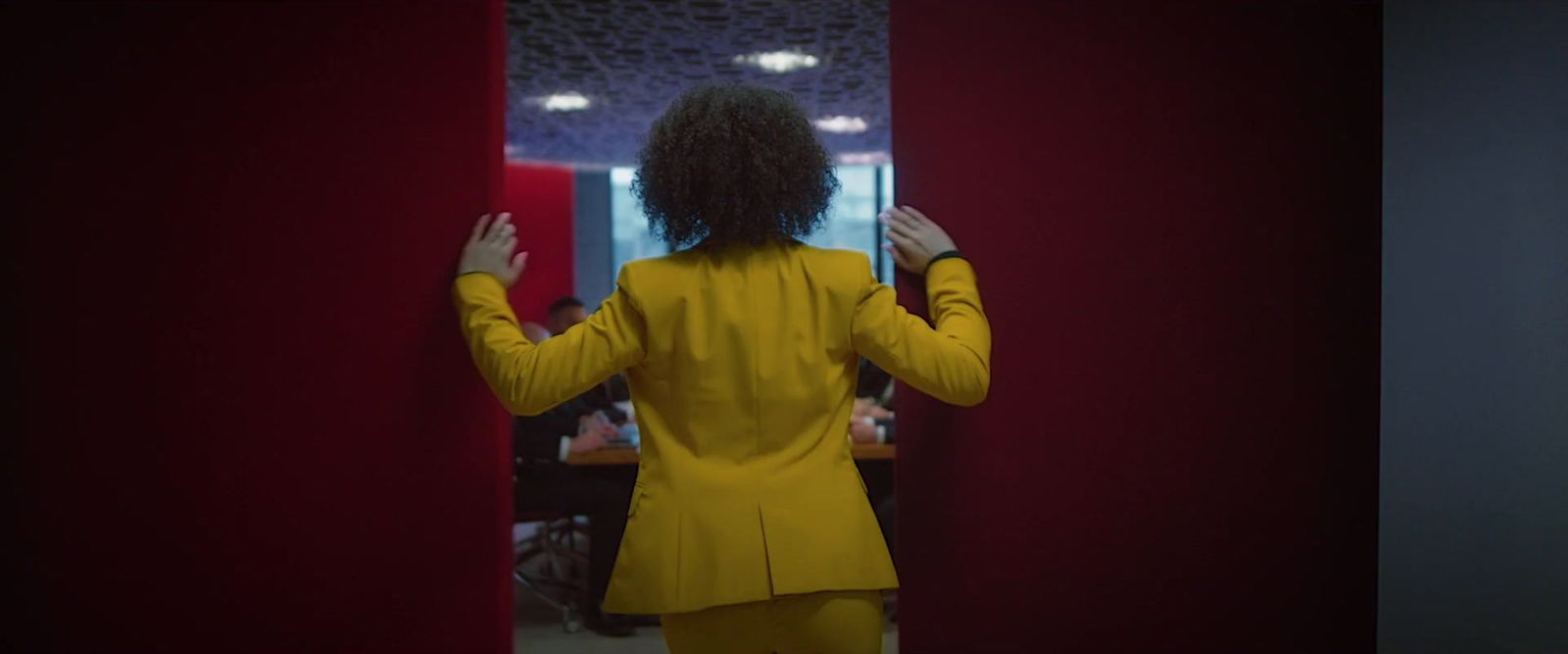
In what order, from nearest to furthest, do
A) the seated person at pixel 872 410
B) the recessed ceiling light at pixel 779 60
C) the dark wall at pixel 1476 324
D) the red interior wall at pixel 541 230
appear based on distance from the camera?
the dark wall at pixel 1476 324
the seated person at pixel 872 410
the recessed ceiling light at pixel 779 60
the red interior wall at pixel 541 230

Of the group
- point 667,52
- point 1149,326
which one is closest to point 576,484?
point 667,52

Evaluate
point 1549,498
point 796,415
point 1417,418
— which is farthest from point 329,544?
point 1549,498

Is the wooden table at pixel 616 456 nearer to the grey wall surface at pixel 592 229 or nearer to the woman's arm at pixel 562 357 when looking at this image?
the woman's arm at pixel 562 357

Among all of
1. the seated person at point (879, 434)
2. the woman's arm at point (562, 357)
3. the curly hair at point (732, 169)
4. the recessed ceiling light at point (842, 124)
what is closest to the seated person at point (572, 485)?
the seated person at point (879, 434)

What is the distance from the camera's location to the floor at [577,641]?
3822 mm

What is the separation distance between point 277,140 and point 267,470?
0.61 metres

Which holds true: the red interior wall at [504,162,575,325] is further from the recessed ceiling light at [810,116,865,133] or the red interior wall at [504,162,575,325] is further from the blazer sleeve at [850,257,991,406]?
the blazer sleeve at [850,257,991,406]

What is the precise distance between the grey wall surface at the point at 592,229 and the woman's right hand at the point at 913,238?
9585 mm

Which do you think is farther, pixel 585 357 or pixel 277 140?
pixel 277 140

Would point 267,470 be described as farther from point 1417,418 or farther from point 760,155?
point 1417,418

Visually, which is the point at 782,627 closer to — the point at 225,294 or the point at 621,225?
the point at 225,294

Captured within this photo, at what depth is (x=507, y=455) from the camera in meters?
1.98

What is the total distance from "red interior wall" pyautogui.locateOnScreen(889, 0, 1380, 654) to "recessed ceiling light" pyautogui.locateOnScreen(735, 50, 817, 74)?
3.71 metres

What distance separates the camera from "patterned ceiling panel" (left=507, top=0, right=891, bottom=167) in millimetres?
4535
